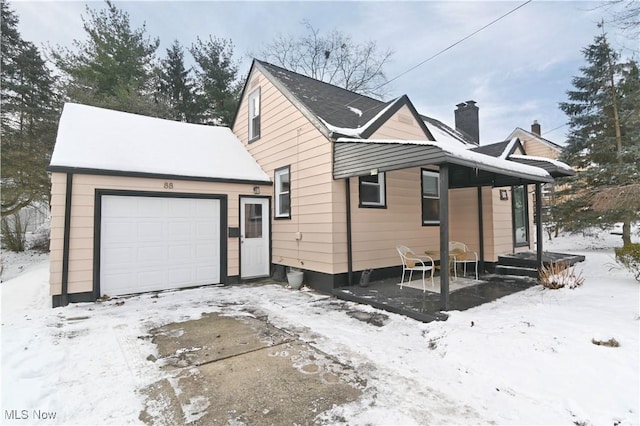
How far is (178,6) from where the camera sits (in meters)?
8.98

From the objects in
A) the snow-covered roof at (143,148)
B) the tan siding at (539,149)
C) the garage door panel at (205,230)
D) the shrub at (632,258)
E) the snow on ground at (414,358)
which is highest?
the tan siding at (539,149)

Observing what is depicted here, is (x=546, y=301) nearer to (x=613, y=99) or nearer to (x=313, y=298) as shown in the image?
(x=313, y=298)

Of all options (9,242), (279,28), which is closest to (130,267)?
(9,242)

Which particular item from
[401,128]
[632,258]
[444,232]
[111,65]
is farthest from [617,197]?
[111,65]

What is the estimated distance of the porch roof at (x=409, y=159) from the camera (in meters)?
4.49

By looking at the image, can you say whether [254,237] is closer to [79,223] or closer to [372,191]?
[372,191]

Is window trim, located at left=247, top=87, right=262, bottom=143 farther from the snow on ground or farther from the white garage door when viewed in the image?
the snow on ground

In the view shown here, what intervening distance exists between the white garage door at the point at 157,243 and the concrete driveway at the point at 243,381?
112 inches

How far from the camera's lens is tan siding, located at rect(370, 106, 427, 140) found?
7.33 metres

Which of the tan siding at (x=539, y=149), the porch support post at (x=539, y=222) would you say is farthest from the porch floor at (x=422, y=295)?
the tan siding at (x=539, y=149)

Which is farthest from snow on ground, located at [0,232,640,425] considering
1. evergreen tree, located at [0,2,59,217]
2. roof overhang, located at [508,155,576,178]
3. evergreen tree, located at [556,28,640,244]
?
evergreen tree, located at [0,2,59,217]

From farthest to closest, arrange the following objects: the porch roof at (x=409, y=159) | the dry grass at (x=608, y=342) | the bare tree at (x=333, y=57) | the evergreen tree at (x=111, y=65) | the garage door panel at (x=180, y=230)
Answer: the bare tree at (x=333, y=57)
the evergreen tree at (x=111, y=65)
the garage door panel at (x=180, y=230)
the porch roof at (x=409, y=159)
the dry grass at (x=608, y=342)

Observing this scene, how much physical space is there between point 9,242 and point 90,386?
16825 millimetres

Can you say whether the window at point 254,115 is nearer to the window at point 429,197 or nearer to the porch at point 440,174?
the porch at point 440,174
